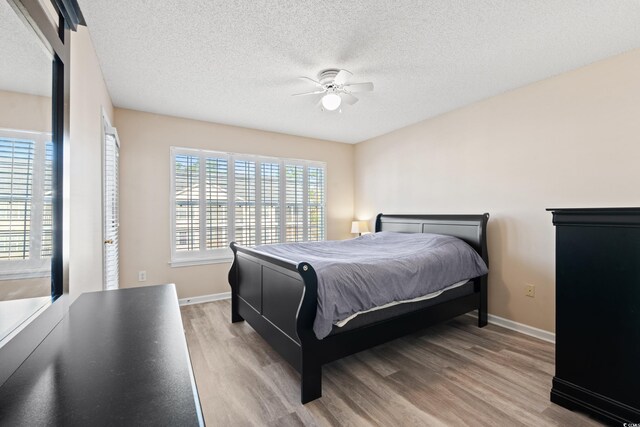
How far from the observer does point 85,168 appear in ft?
6.53

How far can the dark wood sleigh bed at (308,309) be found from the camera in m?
1.99

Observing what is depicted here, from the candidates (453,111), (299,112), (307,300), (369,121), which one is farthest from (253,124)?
(307,300)

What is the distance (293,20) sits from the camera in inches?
79.5

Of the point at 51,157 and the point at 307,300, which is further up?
the point at 51,157

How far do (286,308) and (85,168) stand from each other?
67.5 inches

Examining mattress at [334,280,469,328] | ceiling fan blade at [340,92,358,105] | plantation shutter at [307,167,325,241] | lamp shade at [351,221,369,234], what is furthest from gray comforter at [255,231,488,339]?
ceiling fan blade at [340,92,358,105]

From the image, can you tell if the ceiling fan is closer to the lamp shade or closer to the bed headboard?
the bed headboard

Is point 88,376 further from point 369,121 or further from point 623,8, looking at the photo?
point 369,121

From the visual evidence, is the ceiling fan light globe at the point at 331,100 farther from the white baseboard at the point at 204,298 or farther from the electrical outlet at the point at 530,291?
the white baseboard at the point at 204,298

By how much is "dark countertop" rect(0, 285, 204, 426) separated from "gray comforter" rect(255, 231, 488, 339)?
1.22 metres

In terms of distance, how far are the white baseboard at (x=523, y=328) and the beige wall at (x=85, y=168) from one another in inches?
152

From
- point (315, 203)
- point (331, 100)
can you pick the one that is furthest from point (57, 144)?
point (315, 203)

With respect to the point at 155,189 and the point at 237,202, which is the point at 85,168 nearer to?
the point at 155,189

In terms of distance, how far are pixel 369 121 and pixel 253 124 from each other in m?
1.69
